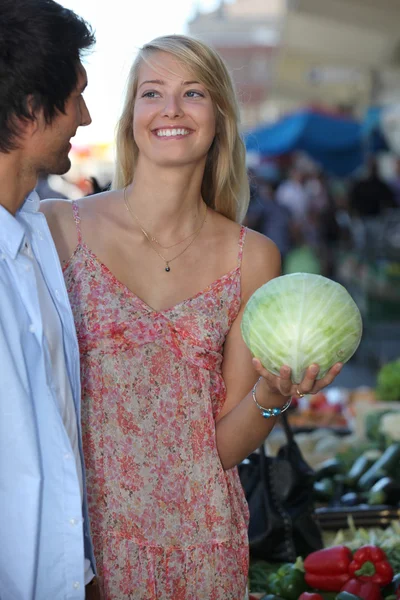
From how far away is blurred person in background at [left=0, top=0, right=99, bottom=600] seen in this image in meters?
1.82

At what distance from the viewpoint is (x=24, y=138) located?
1899mm

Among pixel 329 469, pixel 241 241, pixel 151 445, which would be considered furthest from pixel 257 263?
pixel 329 469

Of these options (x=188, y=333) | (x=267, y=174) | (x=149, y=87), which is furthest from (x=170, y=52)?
(x=267, y=174)

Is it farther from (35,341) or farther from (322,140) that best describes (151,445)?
(322,140)

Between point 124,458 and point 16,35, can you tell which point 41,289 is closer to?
point 16,35

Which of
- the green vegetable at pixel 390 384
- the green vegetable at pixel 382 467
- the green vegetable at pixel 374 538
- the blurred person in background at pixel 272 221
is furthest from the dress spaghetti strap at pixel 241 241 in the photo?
the blurred person in background at pixel 272 221

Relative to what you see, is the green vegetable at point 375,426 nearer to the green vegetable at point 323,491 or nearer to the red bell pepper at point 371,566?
the green vegetable at point 323,491

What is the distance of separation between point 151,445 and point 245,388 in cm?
39

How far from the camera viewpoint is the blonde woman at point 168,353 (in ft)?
8.41

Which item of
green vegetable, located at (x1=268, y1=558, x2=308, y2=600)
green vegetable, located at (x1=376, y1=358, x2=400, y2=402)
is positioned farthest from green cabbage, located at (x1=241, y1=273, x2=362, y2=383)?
green vegetable, located at (x1=376, y1=358, x2=400, y2=402)

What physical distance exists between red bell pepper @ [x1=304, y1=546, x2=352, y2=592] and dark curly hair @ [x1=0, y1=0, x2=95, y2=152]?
7.72ft

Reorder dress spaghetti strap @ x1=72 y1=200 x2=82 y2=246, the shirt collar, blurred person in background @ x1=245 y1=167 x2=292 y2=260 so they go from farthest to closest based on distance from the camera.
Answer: blurred person in background @ x1=245 y1=167 x2=292 y2=260 → dress spaghetti strap @ x1=72 y1=200 x2=82 y2=246 → the shirt collar

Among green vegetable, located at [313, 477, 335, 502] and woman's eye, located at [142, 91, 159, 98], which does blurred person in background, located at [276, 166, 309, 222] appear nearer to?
green vegetable, located at [313, 477, 335, 502]

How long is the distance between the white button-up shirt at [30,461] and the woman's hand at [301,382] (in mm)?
705
